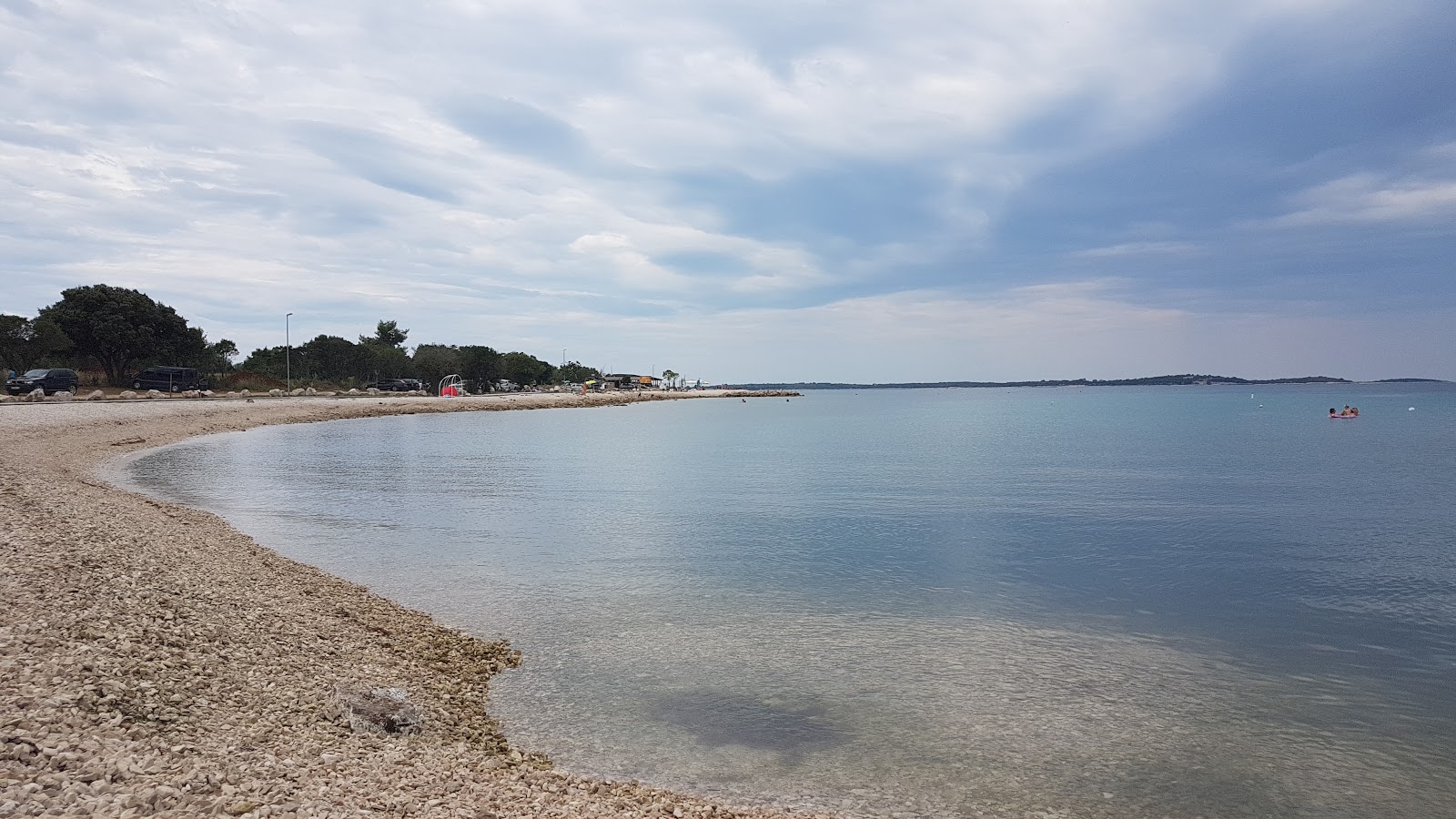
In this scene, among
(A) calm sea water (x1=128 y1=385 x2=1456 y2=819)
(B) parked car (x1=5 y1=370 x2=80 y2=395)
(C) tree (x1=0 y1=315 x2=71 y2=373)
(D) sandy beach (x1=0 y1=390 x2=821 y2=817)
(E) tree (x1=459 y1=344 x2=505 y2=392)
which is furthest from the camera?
(E) tree (x1=459 y1=344 x2=505 y2=392)

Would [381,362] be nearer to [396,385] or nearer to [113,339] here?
[396,385]

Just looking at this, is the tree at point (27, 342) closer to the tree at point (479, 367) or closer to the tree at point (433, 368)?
the tree at point (433, 368)

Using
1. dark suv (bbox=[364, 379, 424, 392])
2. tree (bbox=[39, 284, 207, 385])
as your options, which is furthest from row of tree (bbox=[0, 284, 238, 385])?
dark suv (bbox=[364, 379, 424, 392])

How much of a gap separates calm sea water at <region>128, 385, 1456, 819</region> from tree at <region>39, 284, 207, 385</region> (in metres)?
60.7

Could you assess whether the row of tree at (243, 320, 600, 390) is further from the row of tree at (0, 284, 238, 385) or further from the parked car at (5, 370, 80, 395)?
the parked car at (5, 370, 80, 395)

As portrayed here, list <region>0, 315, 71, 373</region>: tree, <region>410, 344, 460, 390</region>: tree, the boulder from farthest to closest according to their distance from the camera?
<region>410, 344, 460, 390</region>: tree → <region>0, 315, 71, 373</region>: tree → the boulder

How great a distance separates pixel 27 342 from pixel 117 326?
31.6ft

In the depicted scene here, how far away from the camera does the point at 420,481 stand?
3186 centimetres

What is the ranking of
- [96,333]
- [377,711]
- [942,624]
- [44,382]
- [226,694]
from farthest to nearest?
[96,333]
[44,382]
[942,624]
[377,711]
[226,694]

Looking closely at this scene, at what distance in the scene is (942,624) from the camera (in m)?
13.3

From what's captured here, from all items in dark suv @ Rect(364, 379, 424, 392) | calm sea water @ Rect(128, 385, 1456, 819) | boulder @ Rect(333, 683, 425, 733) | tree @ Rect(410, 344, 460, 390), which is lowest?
calm sea water @ Rect(128, 385, 1456, 819)

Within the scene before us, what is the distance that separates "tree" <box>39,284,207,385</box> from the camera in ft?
262

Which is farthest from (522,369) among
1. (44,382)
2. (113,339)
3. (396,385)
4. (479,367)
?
(44,382)

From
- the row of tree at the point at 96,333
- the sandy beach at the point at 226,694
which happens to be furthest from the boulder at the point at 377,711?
the row of tree at the point at 96,333
